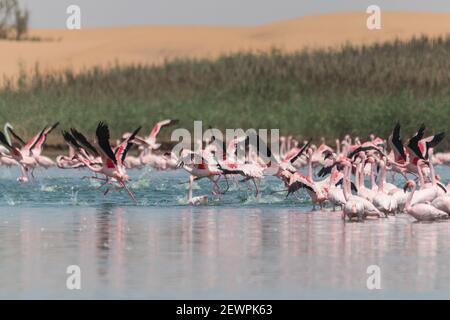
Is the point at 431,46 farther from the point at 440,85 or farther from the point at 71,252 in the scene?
the point at 71,252

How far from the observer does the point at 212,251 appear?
1362 centimetres

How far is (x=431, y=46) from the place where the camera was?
41.3 metres

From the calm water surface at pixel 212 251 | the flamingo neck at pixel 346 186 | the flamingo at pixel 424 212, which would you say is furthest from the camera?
the flamingo neck at pixel 346 186

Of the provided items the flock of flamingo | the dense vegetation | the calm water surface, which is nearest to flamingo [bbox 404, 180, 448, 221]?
the flock of flamingo

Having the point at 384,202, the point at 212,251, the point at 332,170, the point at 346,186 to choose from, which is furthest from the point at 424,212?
the point at 212,251

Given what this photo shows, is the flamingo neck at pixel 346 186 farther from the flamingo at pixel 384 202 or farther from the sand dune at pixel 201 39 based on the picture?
the sand dune at pixel 201 39

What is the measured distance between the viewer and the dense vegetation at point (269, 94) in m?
34.1

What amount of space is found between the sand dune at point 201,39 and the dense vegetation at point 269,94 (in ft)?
58.4

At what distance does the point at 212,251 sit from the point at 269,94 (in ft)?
77.8

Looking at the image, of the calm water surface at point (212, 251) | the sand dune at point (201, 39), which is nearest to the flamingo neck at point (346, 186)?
the calm water surface at point (212, 251)

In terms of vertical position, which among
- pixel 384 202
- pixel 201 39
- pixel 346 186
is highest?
pixel 201 39

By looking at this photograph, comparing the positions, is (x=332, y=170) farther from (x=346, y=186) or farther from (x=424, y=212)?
(x=424, y=212)

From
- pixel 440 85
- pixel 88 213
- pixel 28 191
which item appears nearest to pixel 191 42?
pixel 440 85
